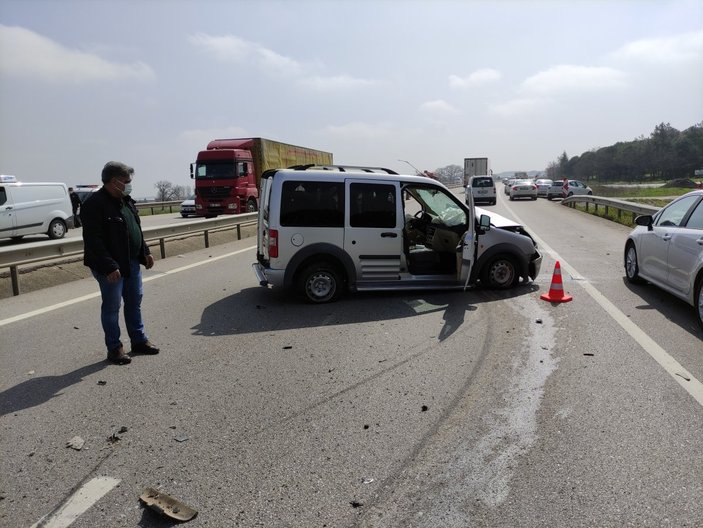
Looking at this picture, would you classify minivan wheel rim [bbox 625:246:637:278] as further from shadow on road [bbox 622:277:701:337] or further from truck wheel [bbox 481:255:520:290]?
truck wheel [bbox 481:255:520:290]

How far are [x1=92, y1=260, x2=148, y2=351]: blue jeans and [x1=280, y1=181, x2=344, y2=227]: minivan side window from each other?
2.38 m

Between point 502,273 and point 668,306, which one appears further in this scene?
point 502,273

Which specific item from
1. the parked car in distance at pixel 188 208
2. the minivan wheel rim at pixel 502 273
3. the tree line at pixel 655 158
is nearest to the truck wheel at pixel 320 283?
the minivan wheel rim at pixel 502 273

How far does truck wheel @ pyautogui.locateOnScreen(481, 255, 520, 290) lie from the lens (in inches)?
328

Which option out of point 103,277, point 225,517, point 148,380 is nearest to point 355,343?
point 148,380

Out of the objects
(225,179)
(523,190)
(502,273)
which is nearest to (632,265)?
(502,273)

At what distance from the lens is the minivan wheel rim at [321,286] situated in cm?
765

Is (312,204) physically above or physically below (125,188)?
below

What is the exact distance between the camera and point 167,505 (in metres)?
2.88

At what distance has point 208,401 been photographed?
4309mm

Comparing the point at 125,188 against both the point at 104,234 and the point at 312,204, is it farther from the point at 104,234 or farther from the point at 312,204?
the point at 312,204

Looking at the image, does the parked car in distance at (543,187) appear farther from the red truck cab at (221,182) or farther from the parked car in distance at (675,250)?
the parked car in distance at (675,250)

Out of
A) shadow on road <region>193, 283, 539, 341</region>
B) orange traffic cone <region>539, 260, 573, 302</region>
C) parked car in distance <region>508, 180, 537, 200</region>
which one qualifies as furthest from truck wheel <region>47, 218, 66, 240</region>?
parked car in distance <region>508, 180, 537, 200</region>

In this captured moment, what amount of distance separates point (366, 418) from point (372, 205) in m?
4.19
